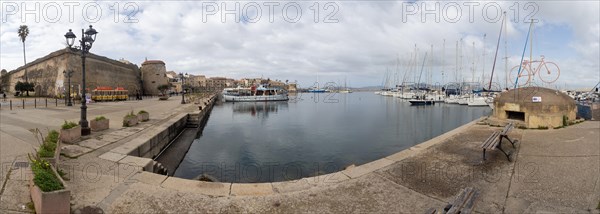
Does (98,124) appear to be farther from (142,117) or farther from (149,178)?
(149,178)

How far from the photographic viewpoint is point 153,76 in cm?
7550

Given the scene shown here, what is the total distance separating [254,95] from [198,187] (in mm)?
62497

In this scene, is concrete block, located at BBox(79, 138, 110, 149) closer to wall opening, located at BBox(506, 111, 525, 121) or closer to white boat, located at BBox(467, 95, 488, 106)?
wall opening, located at BBox(506, 111, 525, 121)

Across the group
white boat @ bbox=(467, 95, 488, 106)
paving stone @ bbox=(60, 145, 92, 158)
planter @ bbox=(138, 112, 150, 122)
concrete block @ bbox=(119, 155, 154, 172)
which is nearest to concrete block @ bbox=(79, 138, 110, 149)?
paving stone @ bbox=(60, 145, 92, 158)

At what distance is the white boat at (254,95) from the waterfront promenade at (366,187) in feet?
188

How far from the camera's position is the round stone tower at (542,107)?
12.7 metres

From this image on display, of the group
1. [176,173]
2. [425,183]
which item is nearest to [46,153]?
[176,173]

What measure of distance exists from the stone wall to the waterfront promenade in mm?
42038

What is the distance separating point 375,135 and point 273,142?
25.0 feet

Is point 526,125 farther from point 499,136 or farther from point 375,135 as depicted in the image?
point 375,135

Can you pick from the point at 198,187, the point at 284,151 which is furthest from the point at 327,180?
the point at 284,151

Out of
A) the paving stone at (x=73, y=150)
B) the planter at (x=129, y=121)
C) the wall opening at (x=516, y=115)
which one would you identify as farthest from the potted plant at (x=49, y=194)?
the wall opening at (x=516, y=115)

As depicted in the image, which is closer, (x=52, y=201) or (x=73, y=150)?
(x=52, y=201)

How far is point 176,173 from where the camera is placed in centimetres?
1153
